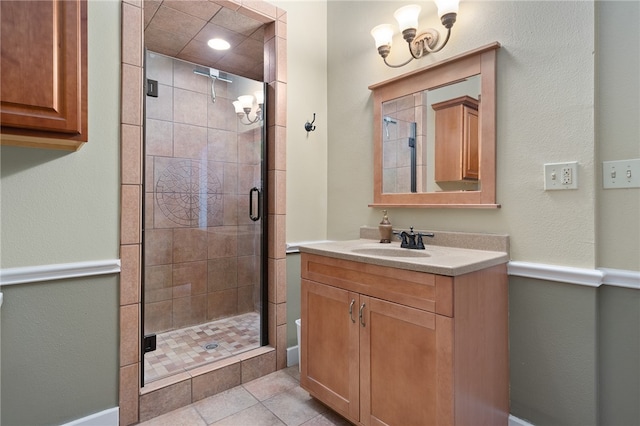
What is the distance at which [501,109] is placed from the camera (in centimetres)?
166

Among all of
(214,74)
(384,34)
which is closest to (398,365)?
(384,34)

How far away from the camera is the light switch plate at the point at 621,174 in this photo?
51.4 inches

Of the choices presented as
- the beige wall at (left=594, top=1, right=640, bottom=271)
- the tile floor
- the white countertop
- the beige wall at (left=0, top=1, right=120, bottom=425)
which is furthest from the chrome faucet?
the beige wall at (left=0, top=1, right=120, bottom=425)

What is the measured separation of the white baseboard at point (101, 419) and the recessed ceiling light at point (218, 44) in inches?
100

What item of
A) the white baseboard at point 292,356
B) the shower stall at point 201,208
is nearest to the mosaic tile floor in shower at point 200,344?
the shower stall at point 201,208

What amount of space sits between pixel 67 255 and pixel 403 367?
1.58 m

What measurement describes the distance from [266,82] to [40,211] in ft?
5.04

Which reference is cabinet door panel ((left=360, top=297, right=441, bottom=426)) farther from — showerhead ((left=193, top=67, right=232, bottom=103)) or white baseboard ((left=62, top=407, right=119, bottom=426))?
showerhead ((left=193, top=67, right=232, bottom=103))

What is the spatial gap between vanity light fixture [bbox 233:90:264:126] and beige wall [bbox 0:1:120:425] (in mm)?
903

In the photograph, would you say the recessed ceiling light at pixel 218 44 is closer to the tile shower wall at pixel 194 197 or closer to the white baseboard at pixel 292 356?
the tile shower wall at pixel 194 197

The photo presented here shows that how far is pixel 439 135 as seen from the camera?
192 cm

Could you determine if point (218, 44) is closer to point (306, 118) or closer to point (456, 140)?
point (306, 118)

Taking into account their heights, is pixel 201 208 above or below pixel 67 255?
above

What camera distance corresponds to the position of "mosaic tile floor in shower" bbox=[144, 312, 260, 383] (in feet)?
6.61
